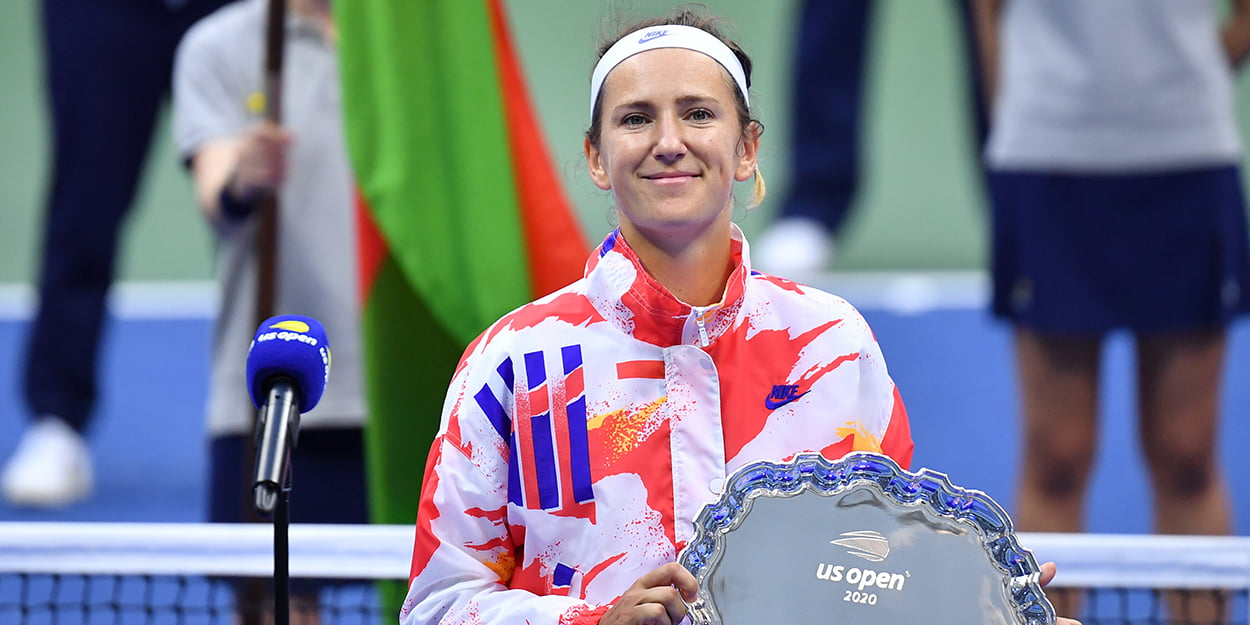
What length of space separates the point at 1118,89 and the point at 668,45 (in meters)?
2.33

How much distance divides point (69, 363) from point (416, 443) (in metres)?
3.32

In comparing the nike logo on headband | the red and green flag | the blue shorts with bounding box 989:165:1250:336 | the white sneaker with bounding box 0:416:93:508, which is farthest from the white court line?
the nike logo on headband

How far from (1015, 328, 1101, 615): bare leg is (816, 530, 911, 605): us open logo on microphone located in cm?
233

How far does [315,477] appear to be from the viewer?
3256 mm

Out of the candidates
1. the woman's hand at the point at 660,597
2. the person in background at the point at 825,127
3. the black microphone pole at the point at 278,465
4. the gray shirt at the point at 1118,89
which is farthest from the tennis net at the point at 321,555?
the person in background at the point at 825,127

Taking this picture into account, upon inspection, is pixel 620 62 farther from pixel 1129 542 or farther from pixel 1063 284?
pixel 1063 284

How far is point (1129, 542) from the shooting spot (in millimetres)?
2396

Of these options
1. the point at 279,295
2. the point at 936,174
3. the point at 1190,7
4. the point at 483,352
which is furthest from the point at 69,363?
the point at 936,174

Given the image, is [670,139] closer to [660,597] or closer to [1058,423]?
[660,597]

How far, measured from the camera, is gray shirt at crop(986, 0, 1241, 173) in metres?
3.68

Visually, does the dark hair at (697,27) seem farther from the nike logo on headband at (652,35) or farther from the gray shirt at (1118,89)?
A: the gray shirt at (1118,89)

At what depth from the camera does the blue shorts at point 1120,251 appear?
143 inches

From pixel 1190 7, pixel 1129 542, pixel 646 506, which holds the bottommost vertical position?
pixel 1129 542

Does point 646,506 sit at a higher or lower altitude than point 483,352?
lower
